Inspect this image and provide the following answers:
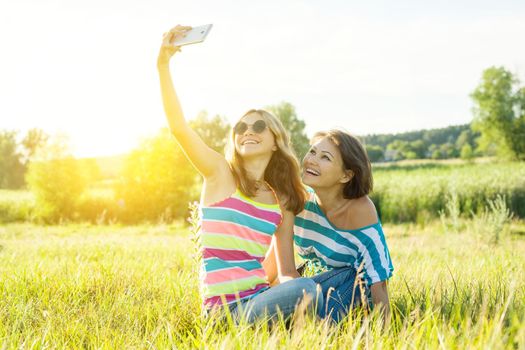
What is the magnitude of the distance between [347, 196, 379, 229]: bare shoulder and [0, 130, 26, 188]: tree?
51.0 metres

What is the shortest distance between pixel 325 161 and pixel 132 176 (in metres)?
17.5

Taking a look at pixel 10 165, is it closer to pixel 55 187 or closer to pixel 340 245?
pixel 55 187

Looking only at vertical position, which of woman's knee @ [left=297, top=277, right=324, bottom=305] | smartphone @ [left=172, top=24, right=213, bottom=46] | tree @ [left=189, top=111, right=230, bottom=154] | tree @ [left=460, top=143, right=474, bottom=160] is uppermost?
tree @ [left=189, top=111, right=230, bottom=154]

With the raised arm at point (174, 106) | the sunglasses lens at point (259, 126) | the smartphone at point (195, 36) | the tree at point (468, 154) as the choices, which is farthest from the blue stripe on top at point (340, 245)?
the tree at point (468, 154)

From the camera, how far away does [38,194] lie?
20.7 m

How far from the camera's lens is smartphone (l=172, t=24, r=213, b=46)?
102 inches

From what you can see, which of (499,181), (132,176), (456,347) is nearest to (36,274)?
(456,347)

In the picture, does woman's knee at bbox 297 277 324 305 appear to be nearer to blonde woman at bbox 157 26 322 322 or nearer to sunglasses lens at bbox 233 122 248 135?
blonde woman at bbox 157 26 322 322

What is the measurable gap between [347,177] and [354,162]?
5.1 inches

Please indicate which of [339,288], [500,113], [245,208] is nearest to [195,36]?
[245,208]

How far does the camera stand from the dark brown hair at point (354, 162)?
11.3 feet

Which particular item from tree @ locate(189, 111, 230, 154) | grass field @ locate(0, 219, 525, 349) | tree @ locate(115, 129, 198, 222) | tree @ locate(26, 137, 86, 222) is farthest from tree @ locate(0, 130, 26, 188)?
grass field @ locate(0, 219, 525, 349)

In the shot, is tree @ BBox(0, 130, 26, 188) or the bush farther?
tree @ BBox(0, 130, 26, 188)

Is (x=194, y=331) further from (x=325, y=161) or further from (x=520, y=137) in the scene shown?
(x=520, y=137)
